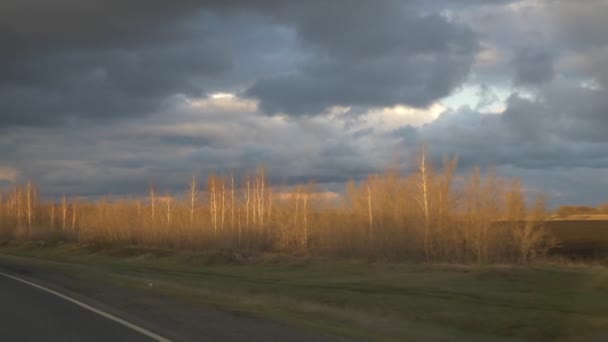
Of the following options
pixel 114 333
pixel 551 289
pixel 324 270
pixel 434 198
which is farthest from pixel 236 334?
pixel 434 198

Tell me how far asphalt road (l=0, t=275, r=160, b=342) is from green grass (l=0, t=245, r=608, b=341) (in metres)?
3.98

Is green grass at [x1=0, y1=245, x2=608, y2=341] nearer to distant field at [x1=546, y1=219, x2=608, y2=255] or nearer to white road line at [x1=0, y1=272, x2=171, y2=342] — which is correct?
white road line at [x1=0, y1=272, x2=171, y2=342]

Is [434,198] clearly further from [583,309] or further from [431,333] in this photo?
[431,333]

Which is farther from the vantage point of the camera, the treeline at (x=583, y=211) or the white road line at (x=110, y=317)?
the treeline at (x=583, y=211)

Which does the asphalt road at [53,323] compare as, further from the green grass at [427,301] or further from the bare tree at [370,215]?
the bare tree at [370,215]

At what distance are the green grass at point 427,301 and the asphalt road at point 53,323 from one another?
13.1 ft

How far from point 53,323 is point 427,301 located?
14.7 metres

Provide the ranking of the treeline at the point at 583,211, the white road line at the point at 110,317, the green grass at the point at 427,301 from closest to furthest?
the white road line at the point at 110,317, the green grass at the point at 427,301, the treeline at the point at 583,211

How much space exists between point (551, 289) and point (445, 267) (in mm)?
13258

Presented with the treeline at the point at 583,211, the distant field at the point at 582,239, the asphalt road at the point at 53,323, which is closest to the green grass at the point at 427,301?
the asphalt road at the point at 53,323

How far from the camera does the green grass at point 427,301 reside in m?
16.8

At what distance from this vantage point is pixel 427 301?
80.3 feet

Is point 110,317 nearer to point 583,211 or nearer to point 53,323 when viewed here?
point 53,323

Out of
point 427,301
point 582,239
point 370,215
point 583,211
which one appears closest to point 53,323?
point 427,301
